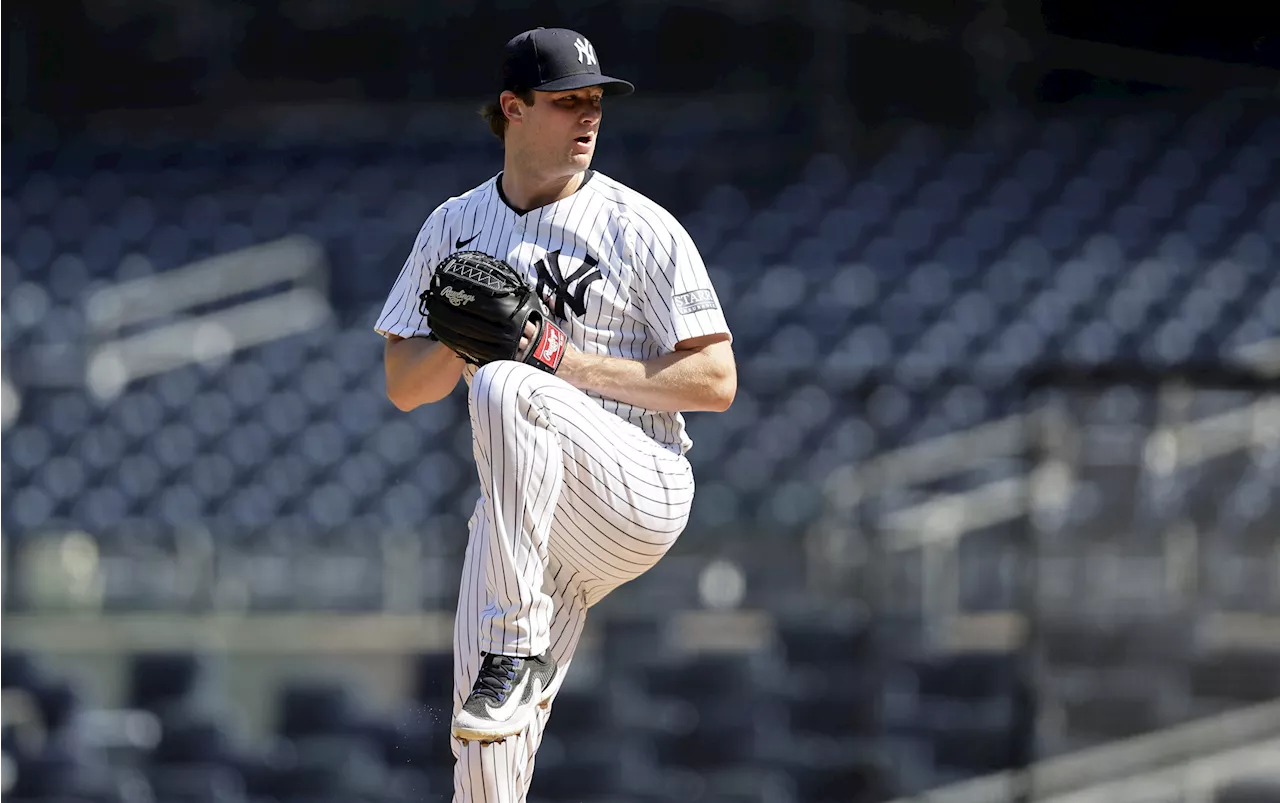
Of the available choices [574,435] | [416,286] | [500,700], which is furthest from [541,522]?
[416,286]

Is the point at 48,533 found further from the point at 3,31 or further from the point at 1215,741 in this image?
the point at 1215,741

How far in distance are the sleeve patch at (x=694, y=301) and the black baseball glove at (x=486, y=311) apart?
0.22 metres

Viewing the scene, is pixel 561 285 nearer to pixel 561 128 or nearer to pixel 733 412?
pixel 561 128

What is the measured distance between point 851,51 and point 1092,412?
3.50 metres

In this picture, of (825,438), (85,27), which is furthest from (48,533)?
(85,27)

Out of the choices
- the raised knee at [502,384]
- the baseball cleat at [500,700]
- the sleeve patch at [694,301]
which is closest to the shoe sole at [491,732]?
the baseball cleat at [500,700]

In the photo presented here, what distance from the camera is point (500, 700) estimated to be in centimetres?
215

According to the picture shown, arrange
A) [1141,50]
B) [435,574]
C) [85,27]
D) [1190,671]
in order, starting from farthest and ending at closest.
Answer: [85,27]
[1141,50]
[435,574]
[1190,671]

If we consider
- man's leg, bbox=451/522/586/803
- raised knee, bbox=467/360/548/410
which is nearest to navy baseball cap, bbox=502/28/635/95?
raised knee, bbox=467/360/548/410

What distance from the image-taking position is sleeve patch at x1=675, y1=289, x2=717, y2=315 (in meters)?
2.37

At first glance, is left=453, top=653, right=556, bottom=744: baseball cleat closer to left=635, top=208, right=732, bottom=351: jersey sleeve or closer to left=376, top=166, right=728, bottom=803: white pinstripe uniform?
left=376, top=166, right=728, bottom=803: white pinstripe uniform

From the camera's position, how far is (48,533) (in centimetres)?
557

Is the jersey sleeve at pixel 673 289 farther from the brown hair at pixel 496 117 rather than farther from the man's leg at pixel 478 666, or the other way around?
the man's leg at pixel 478 666

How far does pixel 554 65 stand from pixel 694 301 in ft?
1.34
